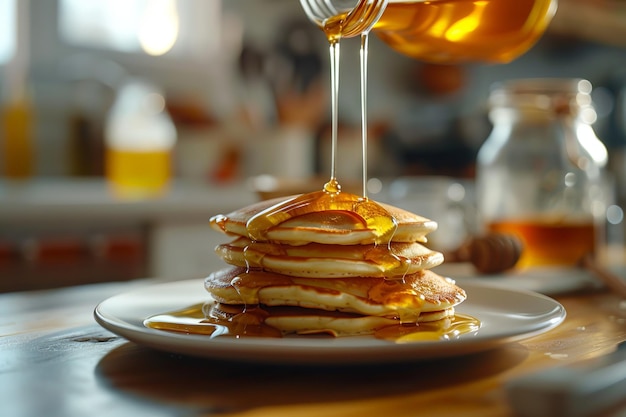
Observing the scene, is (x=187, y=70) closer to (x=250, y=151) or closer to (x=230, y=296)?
(x=250, y=151)

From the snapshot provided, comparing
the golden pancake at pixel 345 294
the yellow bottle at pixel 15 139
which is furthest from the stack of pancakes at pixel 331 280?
the yellow bottle at pixel 15 139

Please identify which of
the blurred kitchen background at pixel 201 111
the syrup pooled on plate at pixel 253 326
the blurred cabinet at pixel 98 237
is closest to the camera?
the syrup pooled on plate at pixel 253 326

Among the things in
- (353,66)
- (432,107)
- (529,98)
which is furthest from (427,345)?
(432,107)

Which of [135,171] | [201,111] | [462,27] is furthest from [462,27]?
[201,111]

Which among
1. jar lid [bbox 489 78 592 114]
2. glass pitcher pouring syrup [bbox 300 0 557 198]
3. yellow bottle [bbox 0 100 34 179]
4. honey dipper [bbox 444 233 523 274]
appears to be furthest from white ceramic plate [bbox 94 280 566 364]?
yellow bottle [bbox 0 100 34 179]

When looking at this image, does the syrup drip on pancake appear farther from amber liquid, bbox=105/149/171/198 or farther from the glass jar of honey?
amber liquid, bbox=105/149/171/198

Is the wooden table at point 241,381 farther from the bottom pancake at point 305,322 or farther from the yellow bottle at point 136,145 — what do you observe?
the yellow bottle at point 136,145
